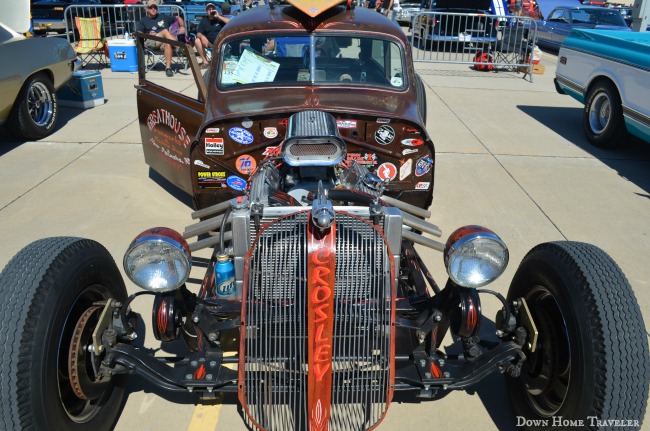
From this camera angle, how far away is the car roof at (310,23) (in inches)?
193

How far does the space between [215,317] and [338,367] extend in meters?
0.75

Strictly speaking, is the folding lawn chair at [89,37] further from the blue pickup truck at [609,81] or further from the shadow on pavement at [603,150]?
the blue pickup truck at [609,81]

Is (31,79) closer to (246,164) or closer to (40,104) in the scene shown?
(40,104)

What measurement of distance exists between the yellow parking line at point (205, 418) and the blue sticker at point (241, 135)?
6.41ft

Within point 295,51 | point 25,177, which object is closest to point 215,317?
point 295,51

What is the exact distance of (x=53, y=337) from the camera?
244 cm

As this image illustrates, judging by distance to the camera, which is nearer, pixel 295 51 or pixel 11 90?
pixel 295 51

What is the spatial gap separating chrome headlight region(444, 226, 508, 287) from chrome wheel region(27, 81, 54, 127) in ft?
22.7

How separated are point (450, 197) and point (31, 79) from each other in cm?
569

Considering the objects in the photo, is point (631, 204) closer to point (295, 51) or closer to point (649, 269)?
point (649, 269)

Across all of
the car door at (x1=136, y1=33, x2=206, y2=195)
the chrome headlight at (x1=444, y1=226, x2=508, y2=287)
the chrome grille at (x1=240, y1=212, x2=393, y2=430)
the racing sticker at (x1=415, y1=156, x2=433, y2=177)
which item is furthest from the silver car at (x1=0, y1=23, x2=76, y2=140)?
the chrome headlight at (x1=444, y1=226, x2=508, y2=287)

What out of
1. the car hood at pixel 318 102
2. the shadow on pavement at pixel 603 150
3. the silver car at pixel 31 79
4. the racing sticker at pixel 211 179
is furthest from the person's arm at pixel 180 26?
the racing sticker at pixel 211 179

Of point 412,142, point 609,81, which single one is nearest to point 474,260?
point 412,142

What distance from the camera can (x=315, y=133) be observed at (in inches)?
136
